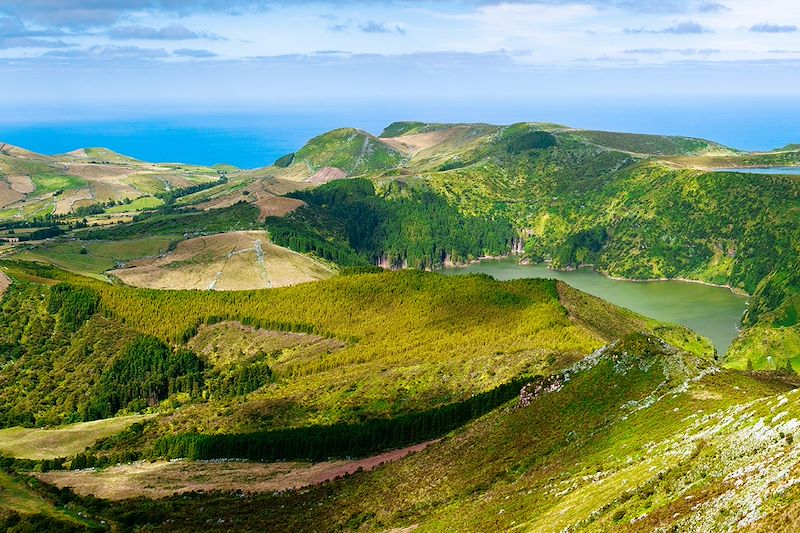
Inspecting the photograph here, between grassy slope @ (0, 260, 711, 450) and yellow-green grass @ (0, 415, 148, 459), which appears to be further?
yellow-green grass @ (0, 415, 148, 459)

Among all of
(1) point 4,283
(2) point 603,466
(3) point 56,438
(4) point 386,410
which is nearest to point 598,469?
(2) point 603,466

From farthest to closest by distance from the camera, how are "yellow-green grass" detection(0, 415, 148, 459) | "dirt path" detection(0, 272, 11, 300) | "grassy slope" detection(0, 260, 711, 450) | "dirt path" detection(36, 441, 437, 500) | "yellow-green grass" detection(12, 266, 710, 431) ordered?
"dirt path" detection(0, 272, 11, 300), "yellow-green grass" detection(0, 415, 148, 459), "grassy slope" detection(0, 260, 711, 450), "yellow-green grass" detection(12, 266, 710, 431), "dirt path" detection(36, 441, 437, 500)

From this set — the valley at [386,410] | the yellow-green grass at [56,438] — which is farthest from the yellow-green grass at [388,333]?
the yellow-green grass at [56,438]

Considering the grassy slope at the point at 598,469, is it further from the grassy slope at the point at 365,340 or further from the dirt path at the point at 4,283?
the dirt path at the point at 4,283

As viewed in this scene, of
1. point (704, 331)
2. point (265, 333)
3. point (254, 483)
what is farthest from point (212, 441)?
point (704, 331)

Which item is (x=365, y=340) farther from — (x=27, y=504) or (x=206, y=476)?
(x=27, y=504)

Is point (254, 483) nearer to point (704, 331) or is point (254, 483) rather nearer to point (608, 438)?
point (608, 438)

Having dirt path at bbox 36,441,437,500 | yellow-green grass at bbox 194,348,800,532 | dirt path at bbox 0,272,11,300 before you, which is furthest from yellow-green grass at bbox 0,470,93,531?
dirt path at bbox 0,272,11,300

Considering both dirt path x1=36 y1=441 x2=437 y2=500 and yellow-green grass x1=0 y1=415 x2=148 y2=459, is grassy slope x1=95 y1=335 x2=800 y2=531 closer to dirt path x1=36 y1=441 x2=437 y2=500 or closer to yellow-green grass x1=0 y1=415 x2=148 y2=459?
dirt path x1=36 y1=441 x2=437 y2=500
